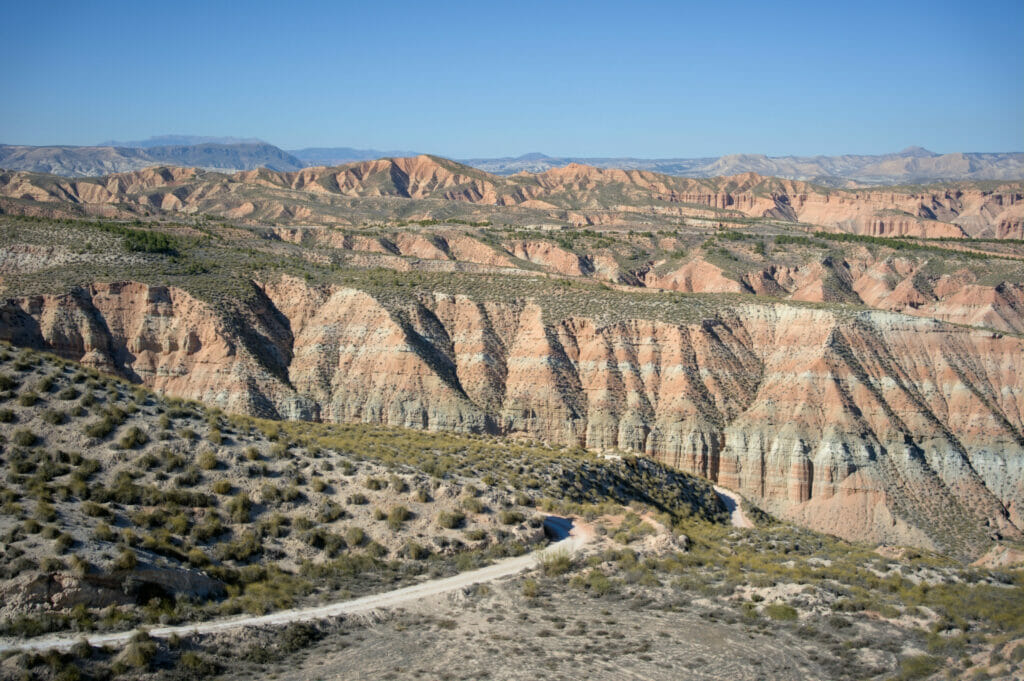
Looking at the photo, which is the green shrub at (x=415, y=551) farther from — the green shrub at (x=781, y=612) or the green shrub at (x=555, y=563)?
the green shrub at (x=781, y=612)

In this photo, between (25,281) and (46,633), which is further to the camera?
(25,281)

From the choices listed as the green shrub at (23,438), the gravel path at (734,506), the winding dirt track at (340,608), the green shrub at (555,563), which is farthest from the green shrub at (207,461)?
the gravel path at (734,506)

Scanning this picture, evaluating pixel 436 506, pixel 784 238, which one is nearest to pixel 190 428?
pixel 436 506

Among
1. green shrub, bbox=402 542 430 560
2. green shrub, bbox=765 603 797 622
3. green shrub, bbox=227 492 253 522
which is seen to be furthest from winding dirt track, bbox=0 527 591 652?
green shrub, bbox=765 603 797 622

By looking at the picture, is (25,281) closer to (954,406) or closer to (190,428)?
(190,428)

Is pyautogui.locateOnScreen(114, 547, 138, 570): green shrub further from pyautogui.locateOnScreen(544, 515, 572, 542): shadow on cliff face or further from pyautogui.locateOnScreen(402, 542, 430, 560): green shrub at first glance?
pyautogui.locateOnScreen(544, 515, 572, 542): shadow on cliff face
